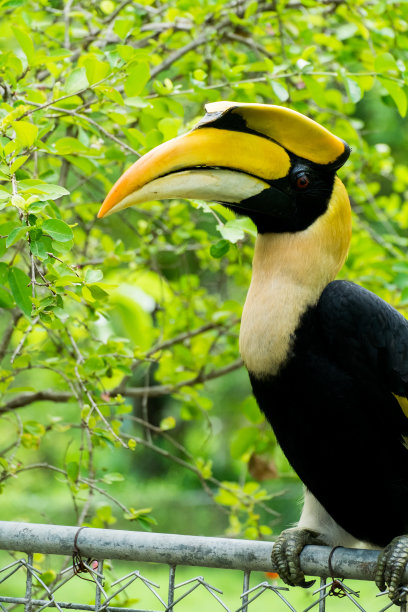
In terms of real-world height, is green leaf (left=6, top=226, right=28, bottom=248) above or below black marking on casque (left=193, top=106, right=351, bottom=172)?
above

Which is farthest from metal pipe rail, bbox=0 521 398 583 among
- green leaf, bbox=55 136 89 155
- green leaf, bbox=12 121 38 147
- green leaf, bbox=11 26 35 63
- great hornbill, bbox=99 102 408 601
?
green leaf, bbox=11 26 35 63

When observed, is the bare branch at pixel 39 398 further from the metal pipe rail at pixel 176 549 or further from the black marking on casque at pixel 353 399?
the metal pipe rail at pixel 176 549

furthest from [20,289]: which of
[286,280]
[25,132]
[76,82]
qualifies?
[286,280]

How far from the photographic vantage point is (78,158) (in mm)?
2197

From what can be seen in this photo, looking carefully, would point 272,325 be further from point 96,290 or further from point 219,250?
point 96,290

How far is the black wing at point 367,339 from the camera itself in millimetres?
1903

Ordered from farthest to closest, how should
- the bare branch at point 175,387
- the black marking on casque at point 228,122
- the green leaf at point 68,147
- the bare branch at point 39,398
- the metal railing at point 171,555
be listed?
the bare branch at point 175,387 < the bare branch at point 39,398 < the green leaf at point 68,147 < the black marking on casque at point 228,122 < the metal railing at point 171,555

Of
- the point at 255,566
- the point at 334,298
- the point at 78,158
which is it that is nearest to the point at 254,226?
the point at 334,298

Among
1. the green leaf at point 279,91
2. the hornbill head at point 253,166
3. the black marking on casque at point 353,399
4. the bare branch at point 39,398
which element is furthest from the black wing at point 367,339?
the bare branch at point 39,398

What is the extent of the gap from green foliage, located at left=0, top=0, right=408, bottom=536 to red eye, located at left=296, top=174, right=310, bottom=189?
0.16 metres

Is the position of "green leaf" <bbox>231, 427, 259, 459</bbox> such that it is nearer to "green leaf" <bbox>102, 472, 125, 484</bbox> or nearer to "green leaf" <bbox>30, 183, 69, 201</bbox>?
"green leaf" <bbox>102, 472, 125, 484</bbox>

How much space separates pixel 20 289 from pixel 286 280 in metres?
0.66

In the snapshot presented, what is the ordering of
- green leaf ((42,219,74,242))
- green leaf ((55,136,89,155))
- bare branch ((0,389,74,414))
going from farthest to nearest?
bare branch ((0,389,74,414)) → green leaf ((55,136,89,155)) → green leaf ((42,219,74,242))

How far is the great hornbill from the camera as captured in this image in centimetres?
189
